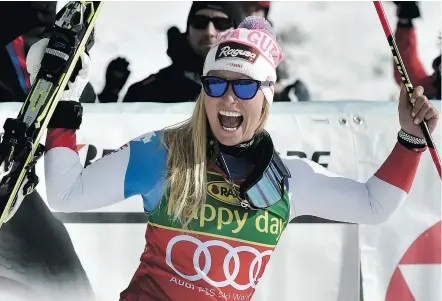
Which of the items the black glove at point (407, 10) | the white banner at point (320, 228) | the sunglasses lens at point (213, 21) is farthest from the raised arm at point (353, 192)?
the black glove at point (407, 10)

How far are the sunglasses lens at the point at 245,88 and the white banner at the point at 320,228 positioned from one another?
1181 mm

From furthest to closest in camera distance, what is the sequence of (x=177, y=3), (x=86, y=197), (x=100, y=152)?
(x=177, y=3)
(x=100, y=152)
(x=86, y=197)

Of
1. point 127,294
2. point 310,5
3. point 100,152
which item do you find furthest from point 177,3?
point 127,294

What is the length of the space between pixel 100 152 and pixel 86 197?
1.16 meters

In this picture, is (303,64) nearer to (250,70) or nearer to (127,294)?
(250,70)

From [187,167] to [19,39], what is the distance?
1842mm

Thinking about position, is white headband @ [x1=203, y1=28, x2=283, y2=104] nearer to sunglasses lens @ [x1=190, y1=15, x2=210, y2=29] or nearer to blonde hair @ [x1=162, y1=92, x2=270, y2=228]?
blonde hair @ [x1=162, y1=92, x2=270, y2=228]

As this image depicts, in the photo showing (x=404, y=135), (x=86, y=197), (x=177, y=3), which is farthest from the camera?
(x=177, y=3)

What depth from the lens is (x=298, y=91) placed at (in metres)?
4.16

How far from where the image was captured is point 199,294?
8.14ft

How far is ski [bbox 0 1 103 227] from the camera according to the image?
2.34 meters

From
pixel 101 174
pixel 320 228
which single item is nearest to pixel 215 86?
pixel 101 174

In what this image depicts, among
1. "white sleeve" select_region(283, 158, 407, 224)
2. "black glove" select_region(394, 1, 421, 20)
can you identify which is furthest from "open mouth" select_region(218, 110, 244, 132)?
"black glove" select_region(394, 1, 421, 20)

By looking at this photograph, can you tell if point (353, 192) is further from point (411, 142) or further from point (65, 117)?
point (65, 117)
